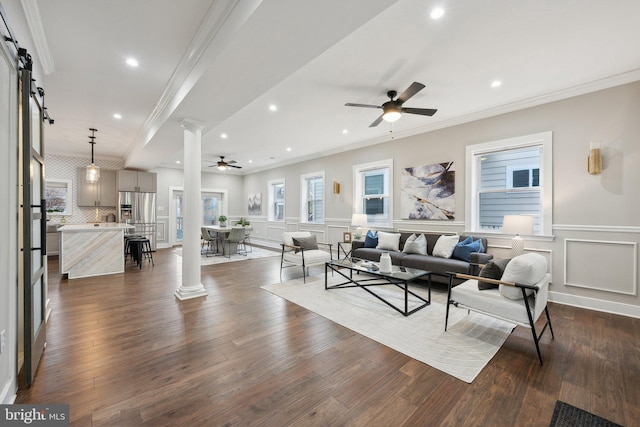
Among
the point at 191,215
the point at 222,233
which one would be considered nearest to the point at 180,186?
the point at 222,233

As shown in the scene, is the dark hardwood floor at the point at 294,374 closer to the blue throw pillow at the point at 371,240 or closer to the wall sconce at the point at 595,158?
the wall sconce at the point at 595,158

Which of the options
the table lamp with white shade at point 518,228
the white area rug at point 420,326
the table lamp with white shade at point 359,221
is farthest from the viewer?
the table lamp with white shade at point 359,221

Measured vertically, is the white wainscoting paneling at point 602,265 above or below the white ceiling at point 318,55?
below

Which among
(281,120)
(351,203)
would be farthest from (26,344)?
(351,203)

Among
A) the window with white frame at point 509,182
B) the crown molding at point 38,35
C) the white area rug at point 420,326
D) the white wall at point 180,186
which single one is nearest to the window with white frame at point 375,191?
the window with white frame at point 509,182

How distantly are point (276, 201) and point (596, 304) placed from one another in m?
8.21

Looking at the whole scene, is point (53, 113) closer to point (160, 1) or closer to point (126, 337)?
point (160, 1)

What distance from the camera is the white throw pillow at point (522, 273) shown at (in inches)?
92.9

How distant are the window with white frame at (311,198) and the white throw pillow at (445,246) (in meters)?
3.80

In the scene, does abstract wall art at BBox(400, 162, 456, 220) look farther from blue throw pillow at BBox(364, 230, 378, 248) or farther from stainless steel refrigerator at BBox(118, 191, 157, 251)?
stainless steel refrigerator at BBox(118, 191, 157, 251)

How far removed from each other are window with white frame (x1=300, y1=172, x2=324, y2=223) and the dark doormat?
6.38 m

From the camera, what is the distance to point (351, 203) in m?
6.70

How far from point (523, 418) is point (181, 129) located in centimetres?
516

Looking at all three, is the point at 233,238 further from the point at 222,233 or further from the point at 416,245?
the point at 416,245
